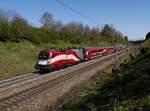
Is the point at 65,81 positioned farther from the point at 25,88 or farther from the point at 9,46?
the point at 9,46

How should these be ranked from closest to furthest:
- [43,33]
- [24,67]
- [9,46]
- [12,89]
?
[12,89]
[24,67]
[9,46]
[43,33]

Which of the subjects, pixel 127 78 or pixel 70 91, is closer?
pixel 127 78

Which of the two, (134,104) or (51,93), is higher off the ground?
(134,104)

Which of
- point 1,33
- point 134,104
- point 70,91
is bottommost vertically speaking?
point 70,91

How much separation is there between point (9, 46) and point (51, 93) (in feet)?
93.8

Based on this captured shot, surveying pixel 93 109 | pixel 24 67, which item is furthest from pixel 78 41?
pixel 93 109

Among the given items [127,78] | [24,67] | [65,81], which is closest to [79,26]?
[24,67]

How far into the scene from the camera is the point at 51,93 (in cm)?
2158

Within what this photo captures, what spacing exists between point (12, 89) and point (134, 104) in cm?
A: 1478

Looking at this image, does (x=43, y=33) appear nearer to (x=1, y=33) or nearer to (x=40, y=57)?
(x=1, y=33)

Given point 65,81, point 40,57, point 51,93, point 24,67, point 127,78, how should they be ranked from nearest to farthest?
1. point 127,78
2. point 51,93
3. point 65,81
4. point 40,57
5. point 24,67

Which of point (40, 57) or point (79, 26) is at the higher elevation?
point (79, 26)

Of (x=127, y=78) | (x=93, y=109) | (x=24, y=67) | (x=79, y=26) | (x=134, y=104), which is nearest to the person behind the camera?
(x=134, y=104)

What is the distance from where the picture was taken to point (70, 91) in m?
22.6
